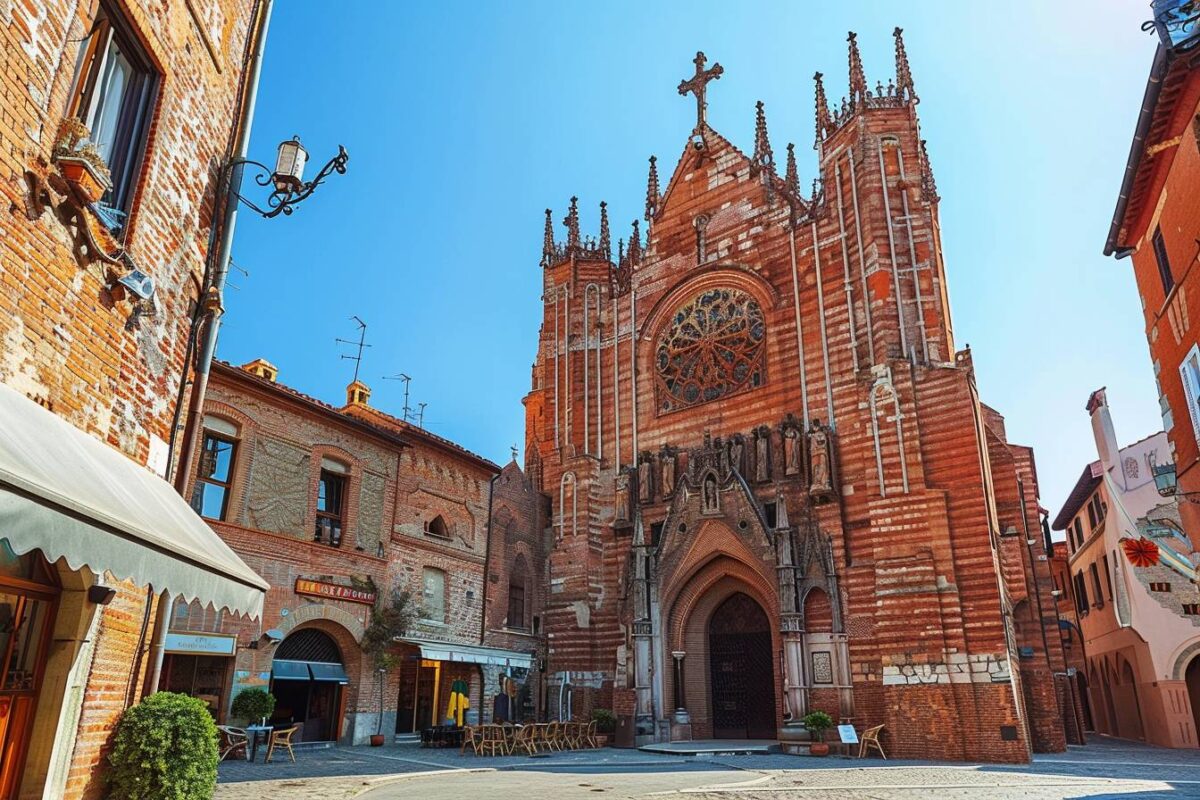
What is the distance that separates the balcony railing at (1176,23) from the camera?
476 inches

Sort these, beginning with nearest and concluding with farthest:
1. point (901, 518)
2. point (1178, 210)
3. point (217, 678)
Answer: point (1178, 210)
point (217, 678)
point (901, 518)

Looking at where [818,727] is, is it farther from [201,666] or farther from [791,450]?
[201,666]

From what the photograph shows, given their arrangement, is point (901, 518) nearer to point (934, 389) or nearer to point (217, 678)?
point (934, 389)

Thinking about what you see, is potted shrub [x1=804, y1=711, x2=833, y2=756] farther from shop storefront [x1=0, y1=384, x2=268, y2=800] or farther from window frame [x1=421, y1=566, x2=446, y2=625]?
shop storefront [x1=0, y1=384, x2=268, y2=800]

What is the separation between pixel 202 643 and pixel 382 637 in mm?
4747

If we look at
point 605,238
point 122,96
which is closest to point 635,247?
point 605,238

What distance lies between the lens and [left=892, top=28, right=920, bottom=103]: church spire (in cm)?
2373

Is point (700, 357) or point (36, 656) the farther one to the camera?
point (700, 357)

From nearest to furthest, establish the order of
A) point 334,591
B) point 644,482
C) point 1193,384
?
point 1193,384, point 334,591, point 644,482

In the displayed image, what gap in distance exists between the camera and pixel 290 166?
30.0ft

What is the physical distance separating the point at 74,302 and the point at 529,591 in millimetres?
22321

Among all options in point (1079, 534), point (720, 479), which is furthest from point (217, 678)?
point (1079, 534)

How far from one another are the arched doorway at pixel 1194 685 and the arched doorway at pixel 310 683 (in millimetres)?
25177

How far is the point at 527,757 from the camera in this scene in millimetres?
18719
